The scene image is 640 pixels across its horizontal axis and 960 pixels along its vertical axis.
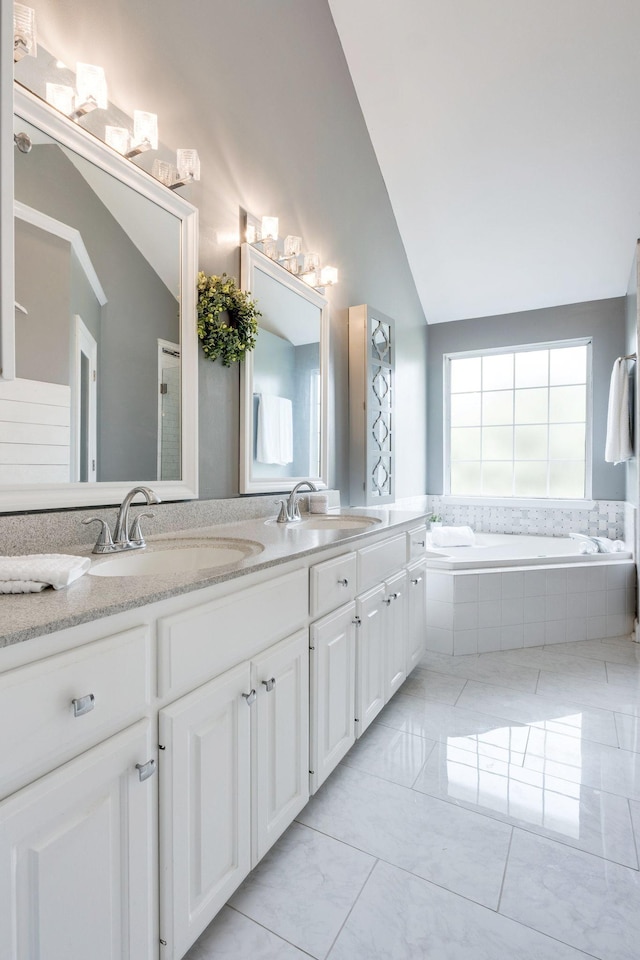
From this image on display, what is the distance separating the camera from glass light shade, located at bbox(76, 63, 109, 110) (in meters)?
1.42

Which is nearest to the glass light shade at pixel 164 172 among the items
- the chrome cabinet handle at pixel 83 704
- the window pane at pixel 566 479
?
the chrome cabinet handle at pixel 83 704

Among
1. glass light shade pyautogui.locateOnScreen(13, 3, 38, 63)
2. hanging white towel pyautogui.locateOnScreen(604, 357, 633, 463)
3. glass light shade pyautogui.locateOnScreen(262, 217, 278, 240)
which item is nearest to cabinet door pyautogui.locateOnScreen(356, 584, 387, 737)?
glass light shade pyautogui.locateOnScreen(262, 217, 278, 240)

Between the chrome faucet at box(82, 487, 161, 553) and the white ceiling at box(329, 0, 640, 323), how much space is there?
3.04 m

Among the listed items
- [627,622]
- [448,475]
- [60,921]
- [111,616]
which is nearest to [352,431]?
[448,475]

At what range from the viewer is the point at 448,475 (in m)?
4.76

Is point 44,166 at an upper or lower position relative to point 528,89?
lower

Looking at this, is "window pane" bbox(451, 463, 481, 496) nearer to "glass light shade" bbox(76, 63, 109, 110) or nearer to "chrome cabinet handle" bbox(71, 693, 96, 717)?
"glass light shade" bbox(76, 63, 109, 110)

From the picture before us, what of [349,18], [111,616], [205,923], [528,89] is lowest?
[205,923]

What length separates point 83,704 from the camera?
0.80 metres

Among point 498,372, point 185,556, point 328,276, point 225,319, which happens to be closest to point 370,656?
point 185,556

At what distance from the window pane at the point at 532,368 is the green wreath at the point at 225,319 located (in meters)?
3.20

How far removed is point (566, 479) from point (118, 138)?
403cm

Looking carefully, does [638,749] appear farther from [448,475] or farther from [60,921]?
[448,475]

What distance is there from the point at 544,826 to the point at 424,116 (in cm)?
371
